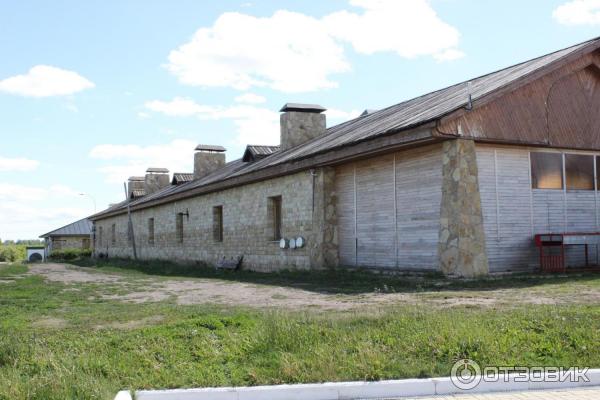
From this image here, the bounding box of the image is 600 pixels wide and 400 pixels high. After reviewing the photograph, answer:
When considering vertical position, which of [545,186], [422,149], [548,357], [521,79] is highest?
[521,79]

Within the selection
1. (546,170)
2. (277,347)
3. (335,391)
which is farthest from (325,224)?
(335,391)

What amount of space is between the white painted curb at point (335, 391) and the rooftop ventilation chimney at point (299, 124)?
57.9 feet

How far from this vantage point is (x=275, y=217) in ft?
61.3

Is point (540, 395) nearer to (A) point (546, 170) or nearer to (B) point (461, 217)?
(B) point (461, 217)

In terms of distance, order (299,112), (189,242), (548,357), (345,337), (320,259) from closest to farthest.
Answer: (548,357)
(345,337)
(320,259)
(299,112)
(189,242)

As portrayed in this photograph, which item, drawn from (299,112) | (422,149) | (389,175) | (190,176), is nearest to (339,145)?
(389,175)

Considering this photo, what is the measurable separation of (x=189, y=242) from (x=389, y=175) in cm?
1397

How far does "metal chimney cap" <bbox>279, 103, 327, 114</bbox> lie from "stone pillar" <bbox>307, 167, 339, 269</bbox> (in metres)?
7.10

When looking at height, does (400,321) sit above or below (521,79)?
below

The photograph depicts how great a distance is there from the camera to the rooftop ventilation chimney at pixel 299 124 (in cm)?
2220

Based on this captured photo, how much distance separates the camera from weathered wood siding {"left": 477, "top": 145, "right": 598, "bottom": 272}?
1216 centimetres

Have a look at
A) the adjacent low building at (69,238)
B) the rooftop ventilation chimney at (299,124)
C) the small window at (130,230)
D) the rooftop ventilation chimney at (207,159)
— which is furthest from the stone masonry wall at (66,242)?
the rooftop ventilation chimney at (299,124)

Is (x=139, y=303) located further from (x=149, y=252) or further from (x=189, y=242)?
(x=149, y=252)

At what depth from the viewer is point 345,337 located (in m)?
5.88
